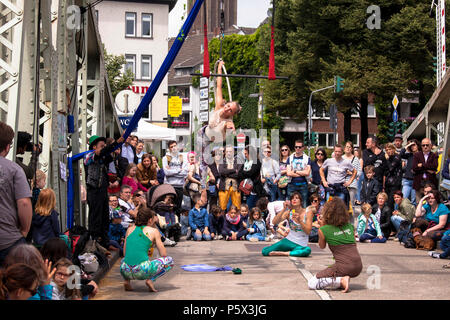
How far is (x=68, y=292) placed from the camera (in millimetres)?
6973

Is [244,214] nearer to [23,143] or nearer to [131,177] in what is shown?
[131,177]

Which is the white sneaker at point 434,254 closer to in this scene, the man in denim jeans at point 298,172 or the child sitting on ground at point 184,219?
the man in denim jeans at point 298,172

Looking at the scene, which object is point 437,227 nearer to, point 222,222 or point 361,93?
point 222,222

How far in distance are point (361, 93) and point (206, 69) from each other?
102 ft

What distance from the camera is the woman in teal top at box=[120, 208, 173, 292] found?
9087mm

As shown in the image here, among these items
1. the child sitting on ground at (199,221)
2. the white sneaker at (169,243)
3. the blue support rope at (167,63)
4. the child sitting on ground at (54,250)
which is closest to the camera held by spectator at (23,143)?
the child sitting on ground at (54,250)

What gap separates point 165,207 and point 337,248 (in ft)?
22.6

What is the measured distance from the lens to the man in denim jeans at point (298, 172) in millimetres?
17266

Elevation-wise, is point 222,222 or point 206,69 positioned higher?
point 206,69

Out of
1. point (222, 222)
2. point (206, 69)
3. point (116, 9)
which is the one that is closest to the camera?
point (206, 69)

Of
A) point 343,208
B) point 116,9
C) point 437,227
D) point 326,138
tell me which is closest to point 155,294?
point 343,208

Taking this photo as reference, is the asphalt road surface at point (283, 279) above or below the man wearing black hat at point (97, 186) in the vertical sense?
below

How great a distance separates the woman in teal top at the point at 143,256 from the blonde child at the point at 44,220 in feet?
4.53

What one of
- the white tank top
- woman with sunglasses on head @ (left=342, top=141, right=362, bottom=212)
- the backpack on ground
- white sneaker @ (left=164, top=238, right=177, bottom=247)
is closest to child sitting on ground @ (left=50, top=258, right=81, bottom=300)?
the backpack on ground
